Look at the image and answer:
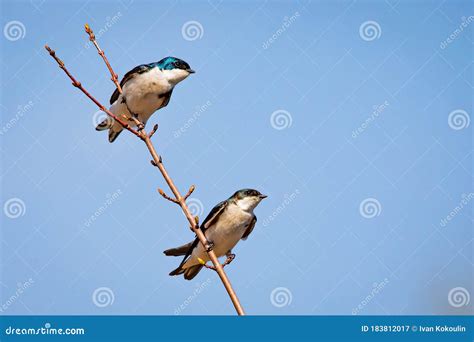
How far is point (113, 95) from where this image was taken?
8344 mm

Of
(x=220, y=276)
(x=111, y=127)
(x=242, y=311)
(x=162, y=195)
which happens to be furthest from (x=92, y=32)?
(x=111, y=127)

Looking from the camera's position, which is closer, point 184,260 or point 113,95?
point 184,260

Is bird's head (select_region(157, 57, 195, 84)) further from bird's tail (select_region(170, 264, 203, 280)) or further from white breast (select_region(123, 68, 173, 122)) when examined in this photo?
bird's tail (select_region(170, 264, 203, 280))

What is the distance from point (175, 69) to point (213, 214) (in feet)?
6.30

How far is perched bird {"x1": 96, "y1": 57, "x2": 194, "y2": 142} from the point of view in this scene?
7703 mm

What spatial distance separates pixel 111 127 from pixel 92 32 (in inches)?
153

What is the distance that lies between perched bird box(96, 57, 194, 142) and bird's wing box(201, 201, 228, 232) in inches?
59.7

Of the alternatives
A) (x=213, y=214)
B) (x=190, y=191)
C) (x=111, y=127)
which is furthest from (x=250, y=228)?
(x=190, y=191)

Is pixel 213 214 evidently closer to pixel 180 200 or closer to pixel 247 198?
pixel 247 198

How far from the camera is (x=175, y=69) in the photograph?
7.85m

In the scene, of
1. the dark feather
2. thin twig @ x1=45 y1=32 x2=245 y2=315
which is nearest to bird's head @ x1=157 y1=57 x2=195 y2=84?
the dark feather

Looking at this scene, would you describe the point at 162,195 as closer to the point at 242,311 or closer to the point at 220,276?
the point at 220,276

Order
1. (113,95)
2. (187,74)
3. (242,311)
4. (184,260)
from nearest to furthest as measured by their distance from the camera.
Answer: (242,311), (184,260), (187,74), (113,95)

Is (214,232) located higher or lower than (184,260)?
higher
